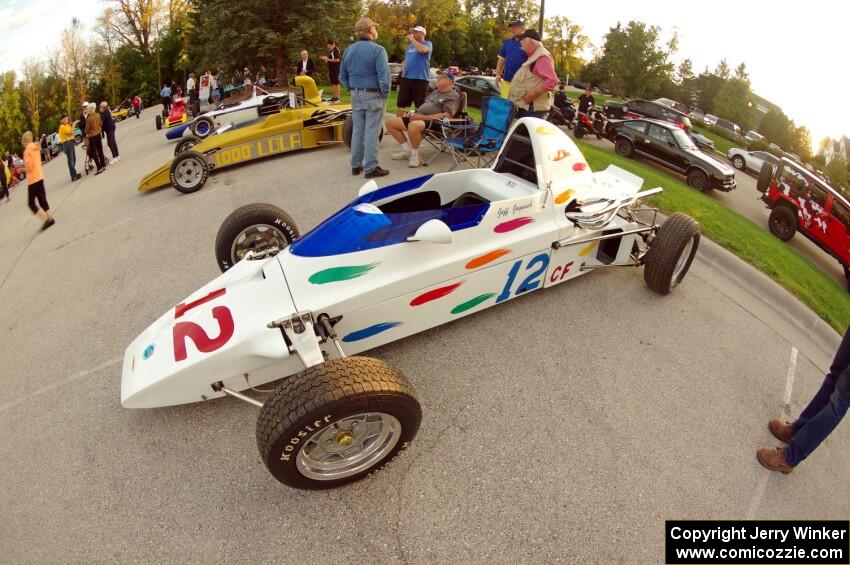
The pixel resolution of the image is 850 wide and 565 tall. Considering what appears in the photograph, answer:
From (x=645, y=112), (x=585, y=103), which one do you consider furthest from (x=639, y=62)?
(x=585, y=103)

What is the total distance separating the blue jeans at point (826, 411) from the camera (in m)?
2.52

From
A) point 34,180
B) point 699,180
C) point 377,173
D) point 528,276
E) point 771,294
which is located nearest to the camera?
point 528,276

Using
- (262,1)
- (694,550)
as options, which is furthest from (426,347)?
(262,1)

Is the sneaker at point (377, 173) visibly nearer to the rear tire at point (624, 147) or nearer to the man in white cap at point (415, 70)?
the man in white cap at point (415, 70)

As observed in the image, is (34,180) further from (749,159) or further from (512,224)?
(749,159)

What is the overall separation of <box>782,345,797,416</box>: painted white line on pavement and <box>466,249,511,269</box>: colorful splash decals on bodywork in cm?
232

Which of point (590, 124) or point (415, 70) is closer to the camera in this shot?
point (415, 70)

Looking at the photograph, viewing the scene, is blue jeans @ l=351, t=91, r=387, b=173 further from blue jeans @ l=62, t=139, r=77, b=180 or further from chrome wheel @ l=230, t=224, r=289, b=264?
blue jeans @ l=62, t=139, r=77, b=180

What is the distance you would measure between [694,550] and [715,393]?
52.7 inches

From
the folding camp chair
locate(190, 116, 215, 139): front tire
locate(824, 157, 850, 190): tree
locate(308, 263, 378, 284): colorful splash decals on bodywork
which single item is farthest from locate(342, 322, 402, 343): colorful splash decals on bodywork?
locate(824, 157, 850, 190): tree

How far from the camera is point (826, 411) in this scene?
102 inches

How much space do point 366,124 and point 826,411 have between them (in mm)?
Answer: 5914

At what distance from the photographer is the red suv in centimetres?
952

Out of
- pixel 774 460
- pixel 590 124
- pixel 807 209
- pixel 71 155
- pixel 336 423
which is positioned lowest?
pixel 807 209
